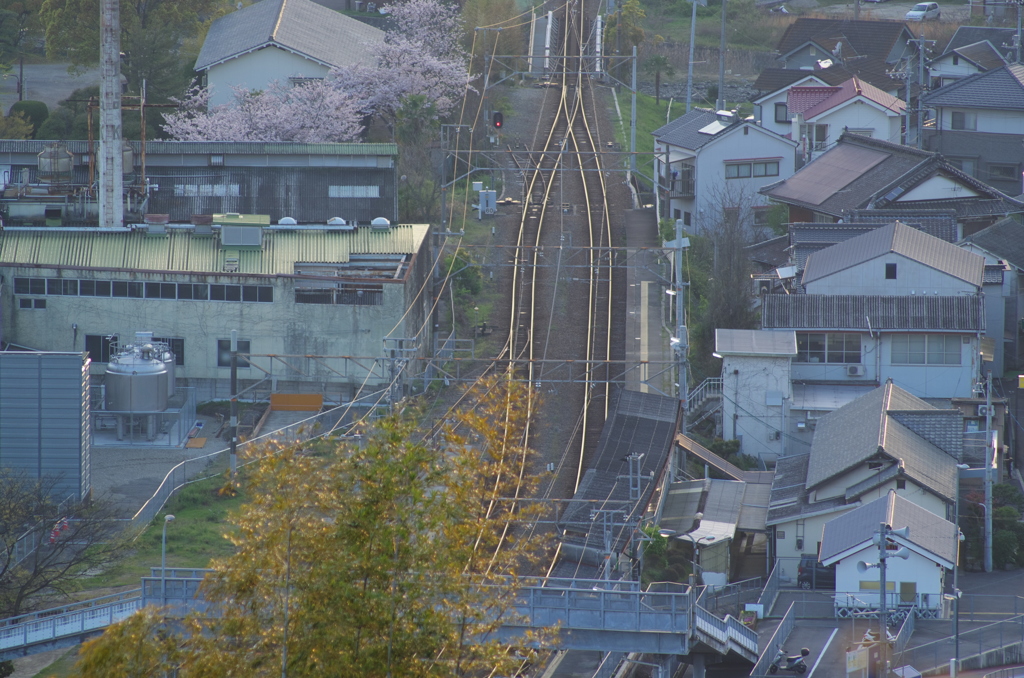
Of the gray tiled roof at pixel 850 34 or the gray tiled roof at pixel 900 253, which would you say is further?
the gray tiled roof at pixel 850 34

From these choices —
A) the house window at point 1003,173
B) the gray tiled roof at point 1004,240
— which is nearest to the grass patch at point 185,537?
the gray tiled roof at point 1004,240

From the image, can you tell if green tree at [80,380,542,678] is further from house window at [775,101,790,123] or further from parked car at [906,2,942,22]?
parked car at [906,2,942,22]

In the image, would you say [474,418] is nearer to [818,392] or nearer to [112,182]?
[818,392]

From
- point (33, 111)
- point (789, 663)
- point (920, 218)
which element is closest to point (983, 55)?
point (920, 218)

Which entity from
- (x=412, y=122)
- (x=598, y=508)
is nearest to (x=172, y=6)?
(x=412, y=122)

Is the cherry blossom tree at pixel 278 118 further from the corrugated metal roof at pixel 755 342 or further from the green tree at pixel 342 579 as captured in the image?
the green tree at pixel 342 579

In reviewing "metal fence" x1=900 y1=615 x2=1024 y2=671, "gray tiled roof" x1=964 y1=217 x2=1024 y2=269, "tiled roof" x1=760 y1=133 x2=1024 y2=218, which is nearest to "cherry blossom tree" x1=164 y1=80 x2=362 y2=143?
"tiled roof" x1=760 y1=133 x2=1024 y2=218

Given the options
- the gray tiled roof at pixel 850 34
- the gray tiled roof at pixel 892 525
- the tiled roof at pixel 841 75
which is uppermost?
the gray tiled roof at pixel 850 34
